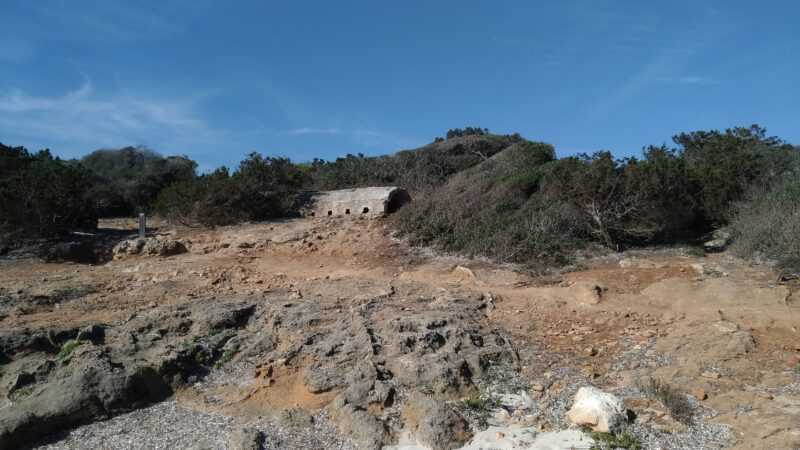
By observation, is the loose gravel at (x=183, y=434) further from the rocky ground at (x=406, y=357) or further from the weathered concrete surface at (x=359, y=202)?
the weathered concrete surface at (x=359, y=202)

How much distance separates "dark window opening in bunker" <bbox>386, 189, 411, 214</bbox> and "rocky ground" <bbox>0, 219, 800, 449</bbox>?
3.32 m

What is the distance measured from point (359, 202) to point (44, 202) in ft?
20.9

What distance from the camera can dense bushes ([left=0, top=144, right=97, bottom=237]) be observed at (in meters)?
11.1

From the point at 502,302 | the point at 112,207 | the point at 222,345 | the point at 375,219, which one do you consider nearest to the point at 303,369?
the point at 222,345

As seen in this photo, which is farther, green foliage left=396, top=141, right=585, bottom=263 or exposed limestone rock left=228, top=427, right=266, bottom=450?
green foliage left=396, top=141, right=585, bottom=263

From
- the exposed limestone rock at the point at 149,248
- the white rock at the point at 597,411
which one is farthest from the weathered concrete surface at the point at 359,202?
the white rock at the point at 597,411

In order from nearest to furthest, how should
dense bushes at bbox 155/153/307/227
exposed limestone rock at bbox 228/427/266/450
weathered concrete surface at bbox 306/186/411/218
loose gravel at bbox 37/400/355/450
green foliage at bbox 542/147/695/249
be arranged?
exposed limestone rock at bbox 228/427/266/450 < loose gravel at bbox 37/400/355/450 < green foliage at bbox 542/147/695/249 < weathered concrete surface at bbox 306/186/411/218 < dense bushes at bbox 155/153/307/227

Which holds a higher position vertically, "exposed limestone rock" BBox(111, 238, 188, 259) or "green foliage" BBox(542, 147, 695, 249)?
"green foliage" BBox(542, 147, 695, 249)

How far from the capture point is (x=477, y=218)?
10.2 meters

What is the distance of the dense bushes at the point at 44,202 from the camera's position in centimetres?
1114

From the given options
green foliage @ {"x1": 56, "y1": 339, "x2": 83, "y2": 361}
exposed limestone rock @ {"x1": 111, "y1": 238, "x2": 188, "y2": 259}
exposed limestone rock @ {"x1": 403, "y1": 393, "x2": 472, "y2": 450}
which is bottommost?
exposed limestone rock @ {"x1": 403, "y1": 393, "x2": 472, "y2": 450}

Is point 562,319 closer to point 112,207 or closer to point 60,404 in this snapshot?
point 60,404

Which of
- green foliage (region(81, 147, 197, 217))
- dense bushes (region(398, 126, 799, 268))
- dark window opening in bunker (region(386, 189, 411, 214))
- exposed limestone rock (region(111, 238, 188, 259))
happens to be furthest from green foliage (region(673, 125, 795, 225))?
green foliage (region(81, 147, 197, 217))

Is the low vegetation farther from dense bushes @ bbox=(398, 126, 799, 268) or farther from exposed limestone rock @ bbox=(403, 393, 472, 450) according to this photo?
dense bushes @ bbox=(398, 126, 799, 268)
